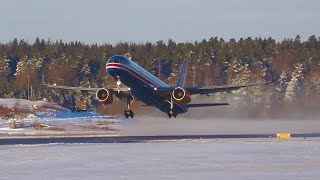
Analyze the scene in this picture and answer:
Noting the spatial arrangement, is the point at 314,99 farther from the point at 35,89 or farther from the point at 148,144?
the point at 35,89

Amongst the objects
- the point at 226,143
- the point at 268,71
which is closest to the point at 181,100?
the point at 226,143

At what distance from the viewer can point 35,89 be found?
7023 inches

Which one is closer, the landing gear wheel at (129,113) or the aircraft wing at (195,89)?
the aircraft wing at (195,89)

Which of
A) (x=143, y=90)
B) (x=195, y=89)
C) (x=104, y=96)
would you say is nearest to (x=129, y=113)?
(x=104, y=96)

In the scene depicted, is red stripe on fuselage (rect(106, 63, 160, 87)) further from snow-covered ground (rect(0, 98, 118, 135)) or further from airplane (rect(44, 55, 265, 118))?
snow-covered ground (rect(0, 98, 118, 135))

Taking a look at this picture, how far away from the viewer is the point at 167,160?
4269 centimetres

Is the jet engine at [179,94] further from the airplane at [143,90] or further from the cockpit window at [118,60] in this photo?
the cockpit window at [118,60]

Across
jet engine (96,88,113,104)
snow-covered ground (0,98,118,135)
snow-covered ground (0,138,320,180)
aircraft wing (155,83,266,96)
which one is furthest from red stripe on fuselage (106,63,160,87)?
snow-covered ground (0,138,320,180)

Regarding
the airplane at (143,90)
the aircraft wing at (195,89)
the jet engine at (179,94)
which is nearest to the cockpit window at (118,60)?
the airplane at (143,90)

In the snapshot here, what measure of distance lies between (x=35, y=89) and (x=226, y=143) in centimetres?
12527

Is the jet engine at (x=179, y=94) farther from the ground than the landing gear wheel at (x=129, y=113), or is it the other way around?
the jet engine at (x=179, y=94)

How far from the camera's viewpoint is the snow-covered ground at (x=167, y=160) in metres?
36.0

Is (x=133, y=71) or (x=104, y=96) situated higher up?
(x=133, y=71)

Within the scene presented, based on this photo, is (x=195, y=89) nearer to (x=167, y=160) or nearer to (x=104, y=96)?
(x=104, y=96)
